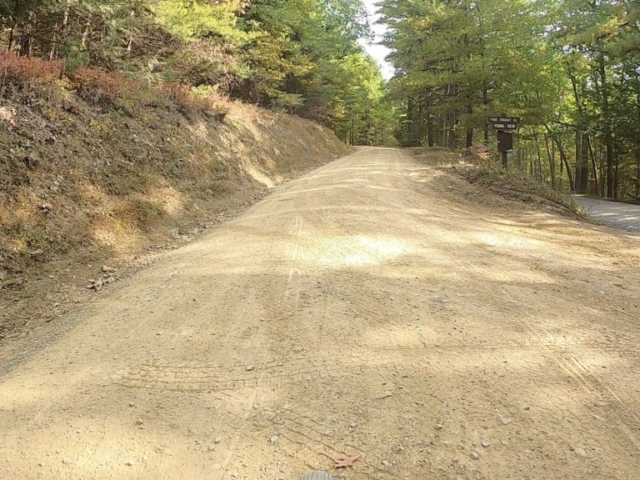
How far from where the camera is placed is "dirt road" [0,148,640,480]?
107 inches

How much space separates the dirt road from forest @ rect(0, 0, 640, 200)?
5.50 metres

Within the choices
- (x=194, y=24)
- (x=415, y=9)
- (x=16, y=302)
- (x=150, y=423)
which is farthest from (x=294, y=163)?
(x=150, y=423)

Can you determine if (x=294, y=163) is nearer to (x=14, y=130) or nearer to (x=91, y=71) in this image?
(x=91, y=71)

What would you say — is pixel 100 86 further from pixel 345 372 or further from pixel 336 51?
pixel 336 51

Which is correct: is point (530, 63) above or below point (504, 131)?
above

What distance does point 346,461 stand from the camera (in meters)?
2.65

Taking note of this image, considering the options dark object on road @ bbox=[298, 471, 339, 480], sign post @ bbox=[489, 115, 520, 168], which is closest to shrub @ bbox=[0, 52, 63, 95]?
dark object on road @ bbox=[298, 471, 339, 480]

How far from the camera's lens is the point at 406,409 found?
3.06 meters

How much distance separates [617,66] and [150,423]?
26.0 metres

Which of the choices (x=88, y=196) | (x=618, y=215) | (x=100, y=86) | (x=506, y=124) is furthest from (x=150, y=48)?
(x=618, y=215)

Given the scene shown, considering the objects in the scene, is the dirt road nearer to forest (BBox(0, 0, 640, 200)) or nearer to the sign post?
forest (BBox(0, 0, 640, 200))

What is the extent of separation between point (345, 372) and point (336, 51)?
99.2 ft

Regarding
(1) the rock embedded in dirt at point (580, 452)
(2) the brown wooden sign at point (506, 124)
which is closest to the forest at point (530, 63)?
(2) the brown wooden sign at point (506, 124)

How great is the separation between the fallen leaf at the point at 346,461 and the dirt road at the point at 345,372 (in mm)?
43
